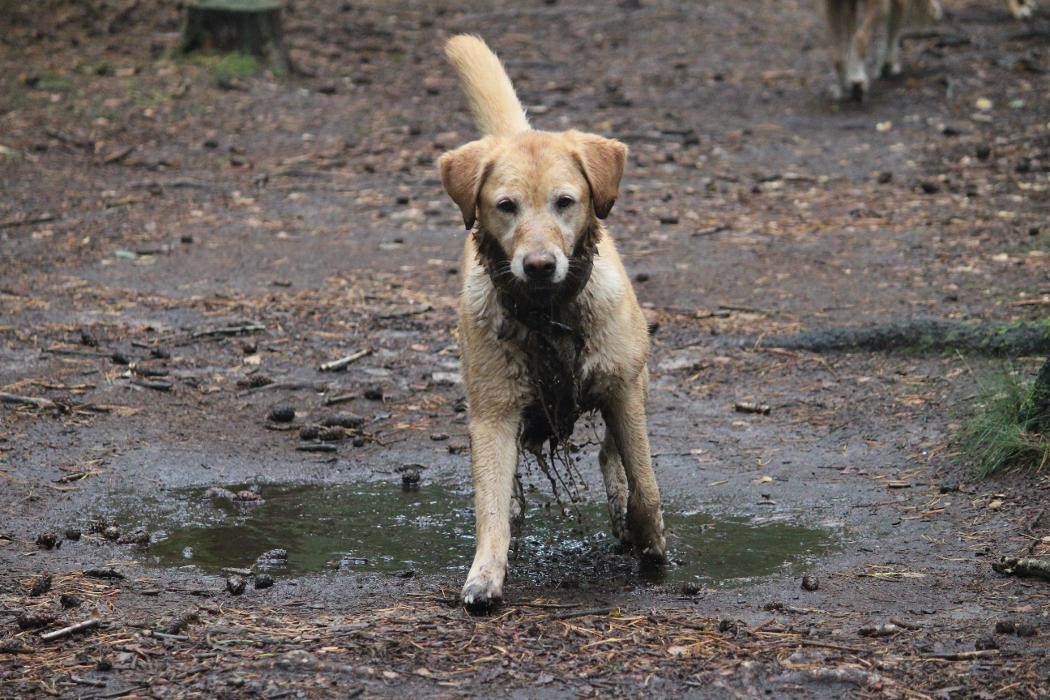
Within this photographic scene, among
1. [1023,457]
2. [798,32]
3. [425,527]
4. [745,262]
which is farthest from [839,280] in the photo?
[798,32]

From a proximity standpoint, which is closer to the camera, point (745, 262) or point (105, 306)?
point (105, 306)

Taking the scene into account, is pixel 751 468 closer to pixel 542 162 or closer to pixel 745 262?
pixel 542 162

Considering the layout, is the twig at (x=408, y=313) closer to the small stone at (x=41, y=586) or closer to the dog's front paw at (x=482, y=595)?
the small stone at (x=41, y=586)

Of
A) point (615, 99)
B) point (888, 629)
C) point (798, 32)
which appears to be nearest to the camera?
point (888, 629)

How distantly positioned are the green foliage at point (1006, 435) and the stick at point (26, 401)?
14.3 ft

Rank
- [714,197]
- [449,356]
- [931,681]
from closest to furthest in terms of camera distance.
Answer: [931,681]
[449,356]
[714,197]

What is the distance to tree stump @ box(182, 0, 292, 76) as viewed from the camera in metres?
14.0

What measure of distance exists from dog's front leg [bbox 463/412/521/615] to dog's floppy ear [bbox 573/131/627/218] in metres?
0.84

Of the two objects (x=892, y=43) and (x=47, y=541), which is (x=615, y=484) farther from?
(x=892, y=43)

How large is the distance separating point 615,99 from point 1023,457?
334 inches

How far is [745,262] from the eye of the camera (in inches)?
362

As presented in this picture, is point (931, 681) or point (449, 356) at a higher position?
point (931, 681)

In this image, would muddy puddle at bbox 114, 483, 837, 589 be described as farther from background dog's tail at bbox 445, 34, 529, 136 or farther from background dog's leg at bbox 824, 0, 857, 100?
background dog's leg at bbox 824, 0, 857, 100

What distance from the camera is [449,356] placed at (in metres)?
7.75
